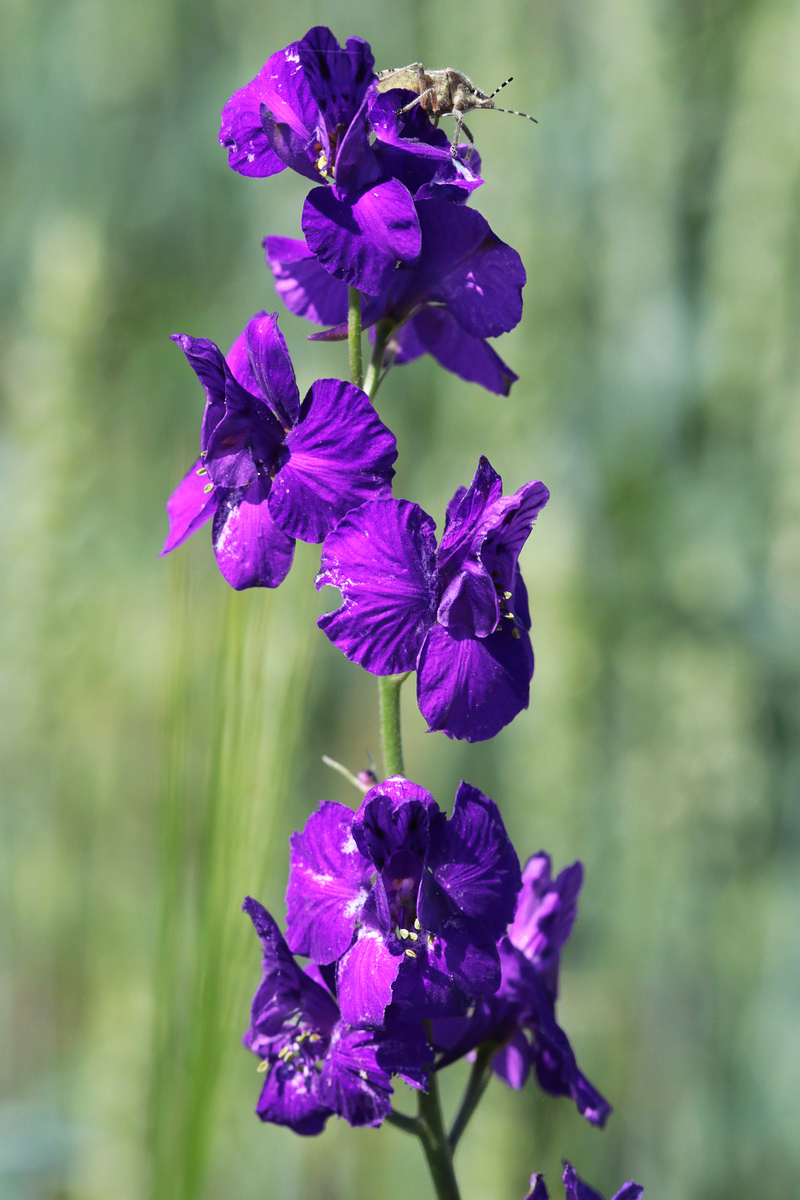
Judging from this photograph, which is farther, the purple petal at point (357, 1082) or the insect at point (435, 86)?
the insect at point (435, 86)

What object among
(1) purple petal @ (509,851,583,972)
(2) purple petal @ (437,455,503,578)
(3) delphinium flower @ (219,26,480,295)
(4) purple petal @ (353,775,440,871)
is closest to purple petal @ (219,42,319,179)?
(3) delphinium flower @ (219,26,480,295)

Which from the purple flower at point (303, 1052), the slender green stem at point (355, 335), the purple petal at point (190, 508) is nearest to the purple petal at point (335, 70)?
the slender green stem at point (355, 335)

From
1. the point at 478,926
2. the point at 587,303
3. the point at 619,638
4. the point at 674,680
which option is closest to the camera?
the point at 478,926

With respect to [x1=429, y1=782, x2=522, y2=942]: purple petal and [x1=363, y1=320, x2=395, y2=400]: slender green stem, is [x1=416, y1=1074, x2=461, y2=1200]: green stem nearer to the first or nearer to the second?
[x1=429, y1=782, x2=522, y2=942]: purple petal

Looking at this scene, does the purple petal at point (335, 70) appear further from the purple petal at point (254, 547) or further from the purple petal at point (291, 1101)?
the purple petal at point (291, 1101)

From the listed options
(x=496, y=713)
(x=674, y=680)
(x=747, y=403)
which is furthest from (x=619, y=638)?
(x=496, y=713)

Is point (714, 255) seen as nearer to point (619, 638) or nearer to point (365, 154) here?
point (619, 638)
